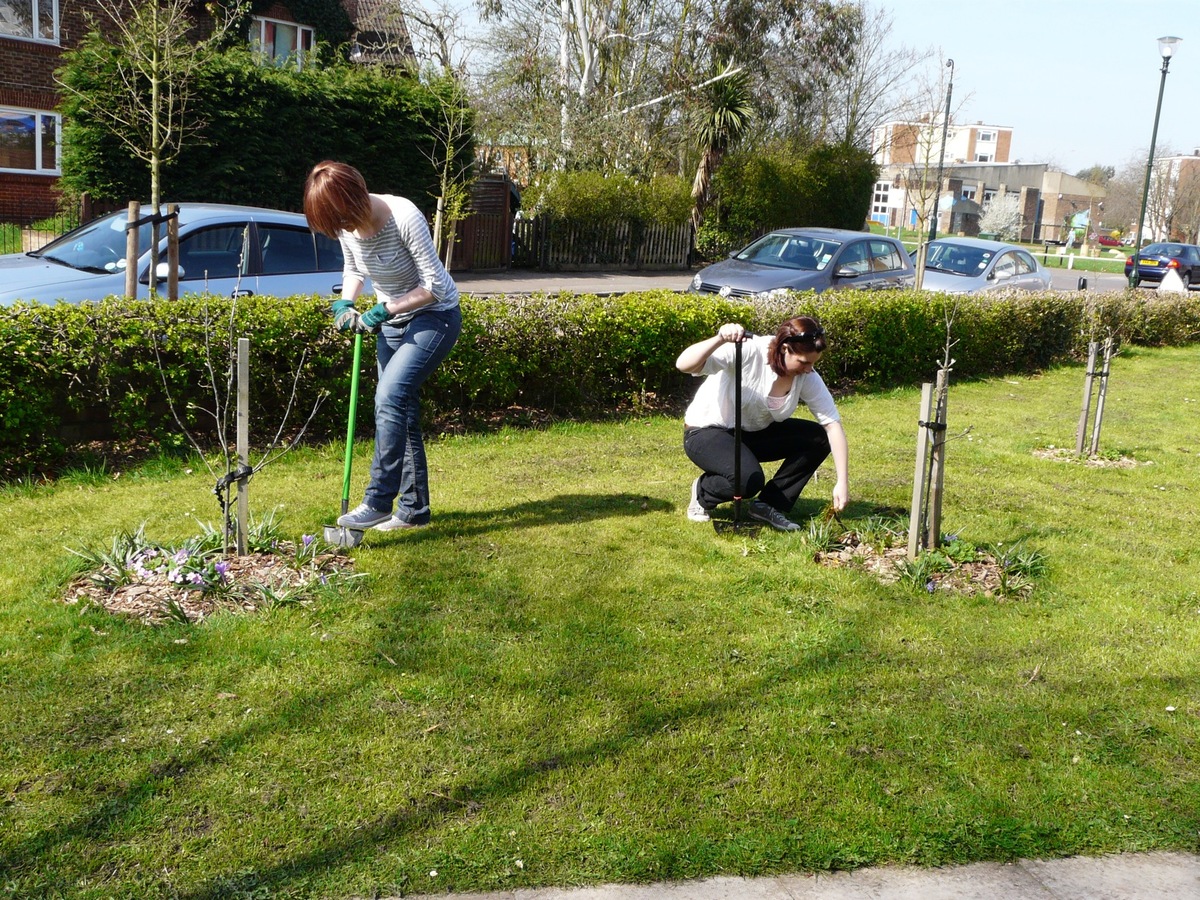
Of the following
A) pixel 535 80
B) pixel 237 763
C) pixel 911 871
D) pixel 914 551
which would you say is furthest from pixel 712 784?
pixel 535 80

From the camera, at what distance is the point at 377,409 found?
5199 millimetres

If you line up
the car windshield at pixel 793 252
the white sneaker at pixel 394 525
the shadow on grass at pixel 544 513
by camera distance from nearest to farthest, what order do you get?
1. the white sneaker at pixel 394 525
2. the shadow on grass at pixel 544 513
3. the car windshield at pixel 793 252

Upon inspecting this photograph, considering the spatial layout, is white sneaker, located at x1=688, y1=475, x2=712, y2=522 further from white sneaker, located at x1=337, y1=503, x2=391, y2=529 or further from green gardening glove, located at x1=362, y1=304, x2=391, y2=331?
green gardening glove, located at x1=362, y1=304, x2=391, y2=331

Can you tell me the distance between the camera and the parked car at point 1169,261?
112 feet

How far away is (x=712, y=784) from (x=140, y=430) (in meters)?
4.66

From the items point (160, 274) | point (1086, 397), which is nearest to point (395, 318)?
point (160, 274)

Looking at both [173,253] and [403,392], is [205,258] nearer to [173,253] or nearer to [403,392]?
[173,253]

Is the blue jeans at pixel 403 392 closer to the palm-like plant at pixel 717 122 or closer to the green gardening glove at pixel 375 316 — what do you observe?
the green gardening glove at pixel 375 316

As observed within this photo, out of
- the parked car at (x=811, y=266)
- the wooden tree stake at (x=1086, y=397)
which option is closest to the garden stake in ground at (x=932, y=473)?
the wooden tree stake at (x=1086, y=397)

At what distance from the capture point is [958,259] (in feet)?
56.5

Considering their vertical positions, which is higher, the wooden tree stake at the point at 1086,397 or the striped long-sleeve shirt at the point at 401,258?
the striped long-sleeve shirt at the point at 401,258

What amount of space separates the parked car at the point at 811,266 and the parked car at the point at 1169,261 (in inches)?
866

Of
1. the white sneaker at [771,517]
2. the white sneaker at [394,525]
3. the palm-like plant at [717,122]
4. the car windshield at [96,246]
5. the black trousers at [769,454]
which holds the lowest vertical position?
the white sneaker at [394,525]

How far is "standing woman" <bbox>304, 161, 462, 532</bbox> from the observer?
4.93m
